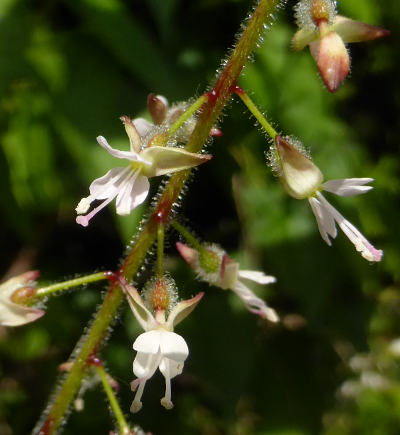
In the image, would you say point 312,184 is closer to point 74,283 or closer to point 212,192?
point 74,283

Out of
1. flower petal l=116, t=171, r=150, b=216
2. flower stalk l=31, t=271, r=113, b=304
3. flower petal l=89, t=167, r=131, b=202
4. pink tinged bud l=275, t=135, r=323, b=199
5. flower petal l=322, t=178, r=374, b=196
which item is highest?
flower petal l=89, t=167, r=131, b=202

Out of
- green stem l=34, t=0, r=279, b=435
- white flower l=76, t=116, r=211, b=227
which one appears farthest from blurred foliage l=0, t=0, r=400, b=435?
white flower l=76, t=116, r=211, b=227

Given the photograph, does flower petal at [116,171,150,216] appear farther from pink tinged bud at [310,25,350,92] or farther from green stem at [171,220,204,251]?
pink tinged bud at [310,25,350,92]

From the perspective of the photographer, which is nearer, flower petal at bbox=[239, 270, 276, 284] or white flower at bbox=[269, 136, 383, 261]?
white flower at bbox=[269, 136, 383, 261]

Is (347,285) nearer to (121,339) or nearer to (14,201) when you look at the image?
(121,339)

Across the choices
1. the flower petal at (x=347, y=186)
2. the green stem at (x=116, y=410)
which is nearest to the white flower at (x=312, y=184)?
the flower petal at (x=347, y=186)

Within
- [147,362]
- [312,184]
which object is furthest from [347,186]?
[147,362]
